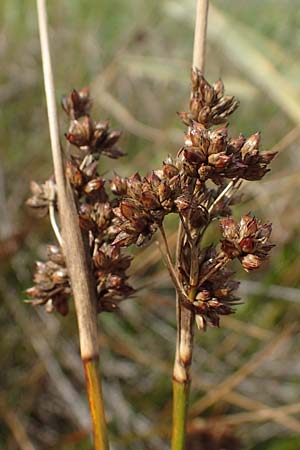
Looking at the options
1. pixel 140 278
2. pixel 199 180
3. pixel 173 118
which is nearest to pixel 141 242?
pixel 199 180

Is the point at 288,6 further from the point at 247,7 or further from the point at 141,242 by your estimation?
the point at 141,242

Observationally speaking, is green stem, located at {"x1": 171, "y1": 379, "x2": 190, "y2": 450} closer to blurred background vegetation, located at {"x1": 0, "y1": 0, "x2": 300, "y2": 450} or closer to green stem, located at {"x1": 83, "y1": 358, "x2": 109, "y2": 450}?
green stem, located at {"x1": 83, "y1": 358, "x2": 109, "y2": 450}

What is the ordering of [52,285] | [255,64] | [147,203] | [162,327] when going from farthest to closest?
[162,327] → [255,64] → [52,285] → [147,203]

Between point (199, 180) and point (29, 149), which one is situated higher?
point (29, 149)

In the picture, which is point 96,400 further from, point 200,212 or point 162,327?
point 162,327

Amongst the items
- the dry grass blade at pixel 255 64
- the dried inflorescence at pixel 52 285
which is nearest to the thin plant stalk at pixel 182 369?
the dried inflorescence at pixel 52 285

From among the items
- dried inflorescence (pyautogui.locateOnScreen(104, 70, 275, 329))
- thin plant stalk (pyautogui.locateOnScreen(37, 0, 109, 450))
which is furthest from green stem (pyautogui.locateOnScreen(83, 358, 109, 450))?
dried inflorescence (pyautogui.locateOnScreen(104, 70, 275, 329))

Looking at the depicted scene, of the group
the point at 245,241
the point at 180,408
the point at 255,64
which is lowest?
the point at 180,408

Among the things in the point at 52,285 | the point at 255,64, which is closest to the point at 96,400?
the point at 52,285
